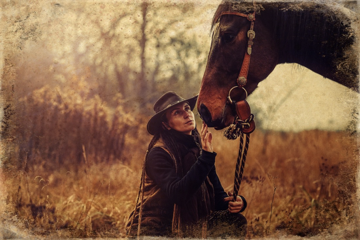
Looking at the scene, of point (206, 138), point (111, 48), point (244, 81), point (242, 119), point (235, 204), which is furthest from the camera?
point (111, 48)

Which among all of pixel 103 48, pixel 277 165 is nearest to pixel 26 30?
pixel 103 48

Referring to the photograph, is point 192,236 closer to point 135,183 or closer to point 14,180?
point 135,183

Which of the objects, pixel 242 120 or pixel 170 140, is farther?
pixel 170 140

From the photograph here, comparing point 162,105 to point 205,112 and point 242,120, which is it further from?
point 242,120

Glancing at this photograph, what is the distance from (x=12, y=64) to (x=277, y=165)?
3037 mm

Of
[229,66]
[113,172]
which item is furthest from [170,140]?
[229,66]

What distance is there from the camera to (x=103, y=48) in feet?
12.1

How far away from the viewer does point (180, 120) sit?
11.6 ft

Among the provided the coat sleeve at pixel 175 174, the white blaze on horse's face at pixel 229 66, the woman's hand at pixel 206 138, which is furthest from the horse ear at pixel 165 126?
the white blaze on horse's face at pixel 229 66

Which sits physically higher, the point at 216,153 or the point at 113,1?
the point at 113,1

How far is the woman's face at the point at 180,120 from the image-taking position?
3525 millimetres

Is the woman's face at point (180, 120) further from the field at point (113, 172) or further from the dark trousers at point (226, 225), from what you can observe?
the dark trousers at point (226, 225)

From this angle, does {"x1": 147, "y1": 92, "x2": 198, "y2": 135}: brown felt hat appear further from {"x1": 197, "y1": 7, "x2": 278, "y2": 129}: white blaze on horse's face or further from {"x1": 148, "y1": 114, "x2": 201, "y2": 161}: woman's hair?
{"x1": 197, "y1": 7, "x2": 278, "y2": 129}: white blaze on horse's face

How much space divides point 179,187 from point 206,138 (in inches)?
21.4
